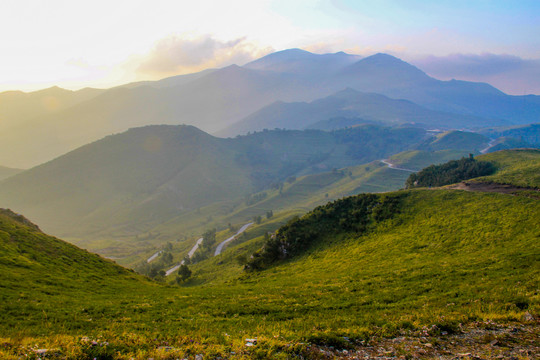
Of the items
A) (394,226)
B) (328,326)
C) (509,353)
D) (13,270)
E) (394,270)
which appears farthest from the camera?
(394,226)

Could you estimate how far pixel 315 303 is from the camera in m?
23.5

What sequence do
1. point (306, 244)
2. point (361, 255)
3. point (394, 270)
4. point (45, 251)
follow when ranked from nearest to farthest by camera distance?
point (394, 270) < point (45, 251) < point (361, 255) < point (306, 244)

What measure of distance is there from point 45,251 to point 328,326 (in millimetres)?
43204

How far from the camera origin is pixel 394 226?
54.9 m

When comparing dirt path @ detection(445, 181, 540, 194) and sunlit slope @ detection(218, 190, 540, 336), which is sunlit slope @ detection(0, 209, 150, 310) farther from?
dirt path @ detection(445, 181, 540, 194)

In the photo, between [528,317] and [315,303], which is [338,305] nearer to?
[315,303]

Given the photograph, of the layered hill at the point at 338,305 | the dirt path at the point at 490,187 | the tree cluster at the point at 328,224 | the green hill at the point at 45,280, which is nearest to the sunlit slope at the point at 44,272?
the green hill at the point at 45,280

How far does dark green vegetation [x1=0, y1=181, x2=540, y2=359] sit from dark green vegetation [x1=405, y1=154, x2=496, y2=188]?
61.6 m

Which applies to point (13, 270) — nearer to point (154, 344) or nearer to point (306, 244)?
point (154, 344)

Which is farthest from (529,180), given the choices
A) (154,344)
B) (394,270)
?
(154,344)

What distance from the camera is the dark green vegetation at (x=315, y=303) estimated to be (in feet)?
45.5

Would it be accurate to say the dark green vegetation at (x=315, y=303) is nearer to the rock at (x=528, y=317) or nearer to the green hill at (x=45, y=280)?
the green hill at (x=45, y=280)

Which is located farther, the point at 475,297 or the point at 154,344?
the point at 475,297

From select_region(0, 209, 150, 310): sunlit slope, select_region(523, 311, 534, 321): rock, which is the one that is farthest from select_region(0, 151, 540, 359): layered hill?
select_region(0, 209, 150, 310): sunlit slope
